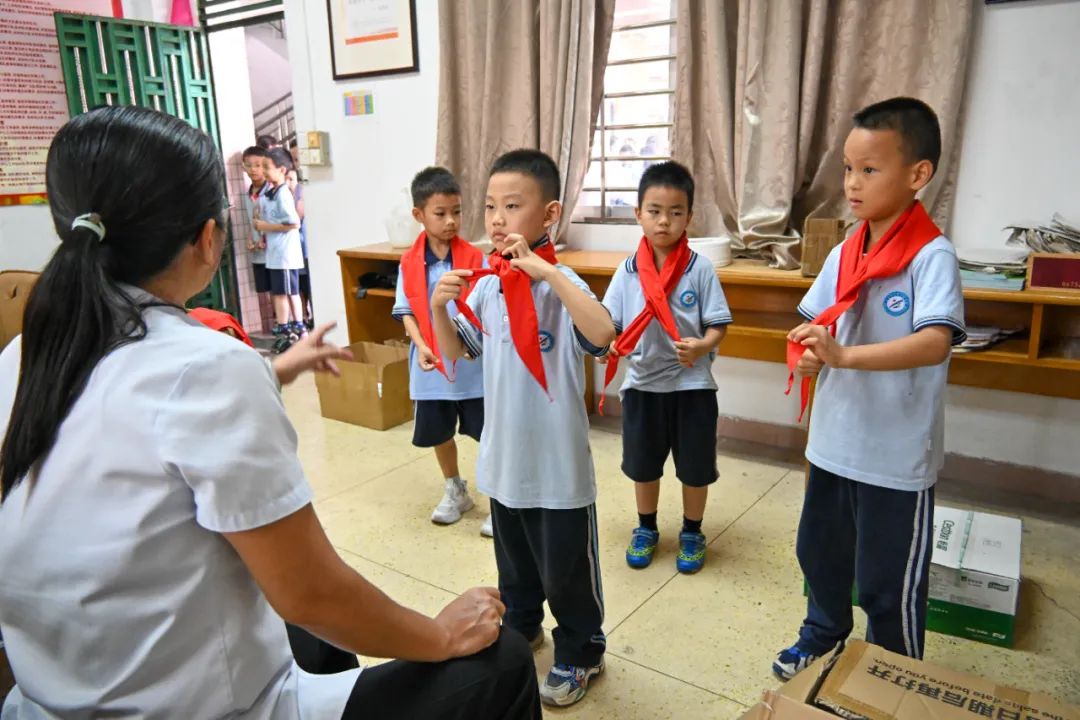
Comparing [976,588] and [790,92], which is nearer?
[976,588]

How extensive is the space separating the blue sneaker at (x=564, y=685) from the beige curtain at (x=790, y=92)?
1.81m

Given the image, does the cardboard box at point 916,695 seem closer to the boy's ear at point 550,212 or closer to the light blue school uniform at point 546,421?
the light blue school uniform at point 546,421

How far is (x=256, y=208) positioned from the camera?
17.5 feet

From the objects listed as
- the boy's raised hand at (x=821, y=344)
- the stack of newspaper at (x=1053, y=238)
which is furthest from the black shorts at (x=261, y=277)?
the boy's raised hand at (x=821, y=344)

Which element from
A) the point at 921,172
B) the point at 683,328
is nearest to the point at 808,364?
the point at 921,172

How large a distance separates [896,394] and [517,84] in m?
2.56

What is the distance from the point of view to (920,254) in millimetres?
1466

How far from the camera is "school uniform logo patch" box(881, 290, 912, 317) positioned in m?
1.49

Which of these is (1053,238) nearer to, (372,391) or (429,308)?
(429,308)

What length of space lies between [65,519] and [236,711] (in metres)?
0.28

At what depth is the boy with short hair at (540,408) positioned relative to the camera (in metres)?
1.58

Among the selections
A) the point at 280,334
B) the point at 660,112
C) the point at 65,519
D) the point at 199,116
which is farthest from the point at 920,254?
the point at 199,116

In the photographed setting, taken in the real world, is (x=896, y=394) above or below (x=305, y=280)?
above

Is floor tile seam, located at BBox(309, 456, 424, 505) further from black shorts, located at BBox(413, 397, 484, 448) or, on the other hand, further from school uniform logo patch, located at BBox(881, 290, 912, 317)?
school uniform logo patch, located at BBox(881, 290, 912, 317)
